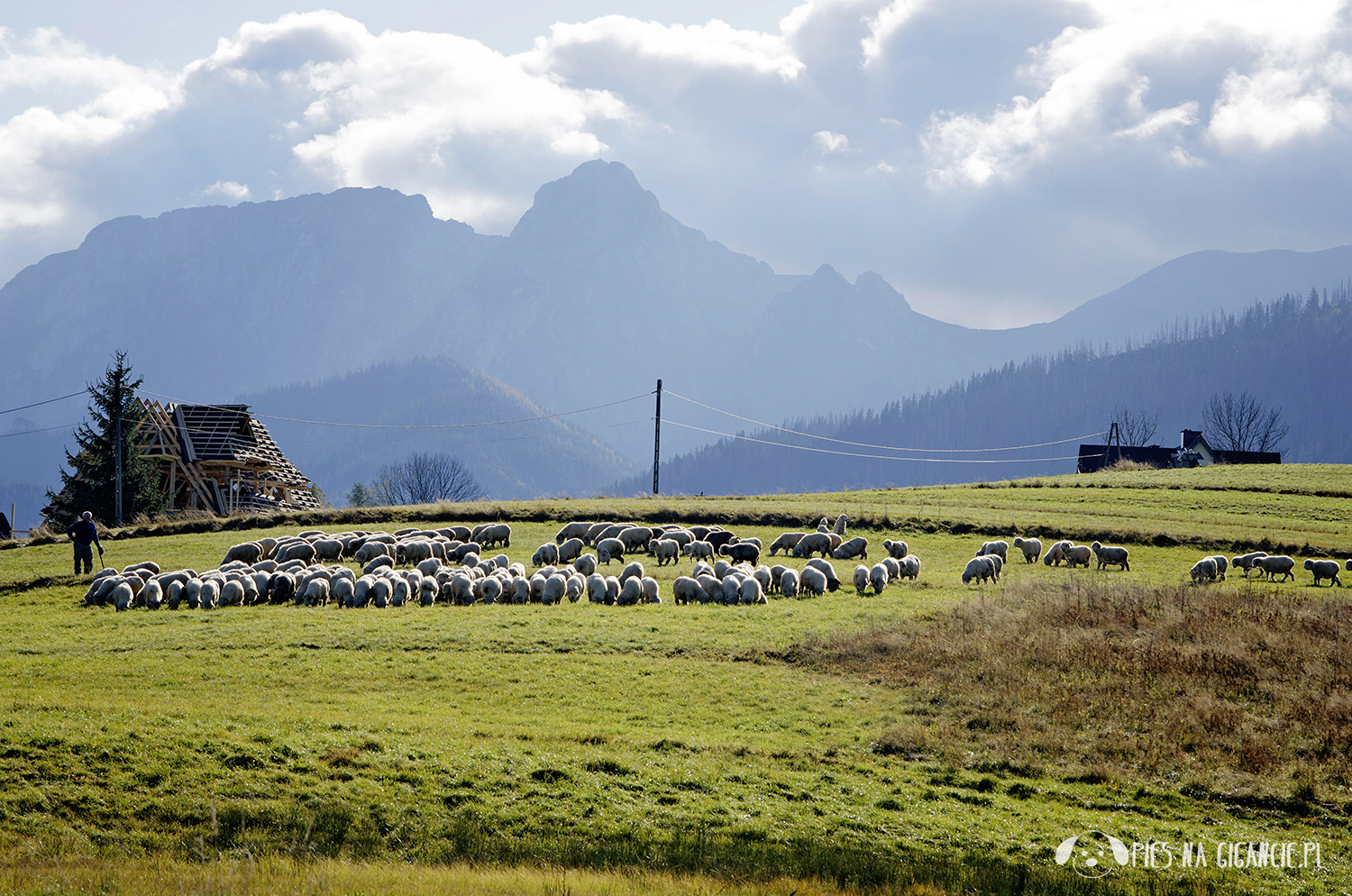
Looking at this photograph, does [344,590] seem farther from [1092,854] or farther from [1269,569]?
[1269,569]

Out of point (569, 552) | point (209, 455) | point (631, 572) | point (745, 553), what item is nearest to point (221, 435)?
point (209, 455)

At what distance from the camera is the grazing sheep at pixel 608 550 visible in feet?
104

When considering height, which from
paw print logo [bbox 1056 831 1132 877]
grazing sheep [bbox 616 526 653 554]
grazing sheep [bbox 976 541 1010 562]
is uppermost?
grazing sheep [bbox 616 526 653 554]

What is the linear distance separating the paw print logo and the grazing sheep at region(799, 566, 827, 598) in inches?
589

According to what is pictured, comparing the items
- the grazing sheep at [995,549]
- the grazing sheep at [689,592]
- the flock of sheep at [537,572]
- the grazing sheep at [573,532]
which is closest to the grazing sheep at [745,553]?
the flock of sheep at [537,572]

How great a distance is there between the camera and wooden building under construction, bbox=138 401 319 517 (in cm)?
6612

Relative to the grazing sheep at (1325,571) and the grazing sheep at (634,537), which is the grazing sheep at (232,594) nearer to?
the grazing sheep at (634,537)

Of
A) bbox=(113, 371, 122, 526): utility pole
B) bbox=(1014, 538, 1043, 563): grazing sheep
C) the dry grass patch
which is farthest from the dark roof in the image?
the dry grass patch

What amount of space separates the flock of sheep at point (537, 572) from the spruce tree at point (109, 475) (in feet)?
95.9

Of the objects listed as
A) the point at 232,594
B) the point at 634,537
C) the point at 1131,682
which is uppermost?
the point at 634,537

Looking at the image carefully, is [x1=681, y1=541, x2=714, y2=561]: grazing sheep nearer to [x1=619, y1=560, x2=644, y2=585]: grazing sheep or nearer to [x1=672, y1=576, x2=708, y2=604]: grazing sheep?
[x1=619, y1=560, x2=644, y2=585]: grazing sheep

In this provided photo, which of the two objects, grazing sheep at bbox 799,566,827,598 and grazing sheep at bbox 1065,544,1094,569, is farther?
grazing sheep at bbox 1065,544,1094,569

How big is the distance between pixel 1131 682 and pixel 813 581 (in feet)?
34.7

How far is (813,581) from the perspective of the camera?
25938 mm
